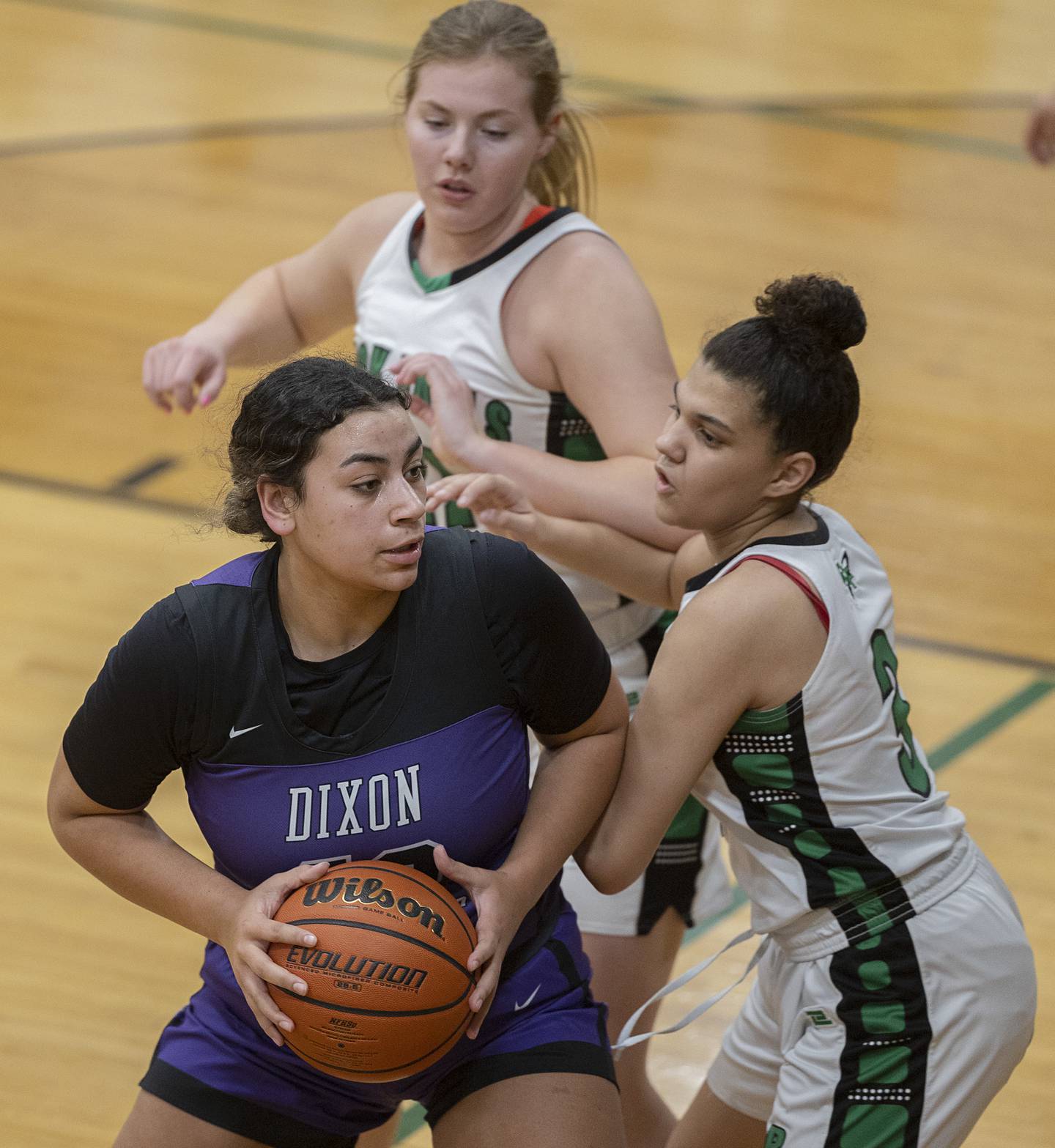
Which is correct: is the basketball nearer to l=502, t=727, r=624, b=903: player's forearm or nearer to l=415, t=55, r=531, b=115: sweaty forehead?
l=502, t=727, r=624, b=903: player's forearm

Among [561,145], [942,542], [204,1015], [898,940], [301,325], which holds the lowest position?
[942,542]

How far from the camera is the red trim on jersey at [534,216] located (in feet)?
9.90

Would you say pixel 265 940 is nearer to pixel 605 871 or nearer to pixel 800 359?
pixel 605 871

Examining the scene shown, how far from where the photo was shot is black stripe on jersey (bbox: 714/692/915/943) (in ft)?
7.67

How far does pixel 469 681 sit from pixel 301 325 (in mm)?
1413

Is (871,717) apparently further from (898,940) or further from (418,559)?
(418,559)

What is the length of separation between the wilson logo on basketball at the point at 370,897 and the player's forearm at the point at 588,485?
2.75 ft

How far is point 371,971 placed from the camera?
84.3 inches

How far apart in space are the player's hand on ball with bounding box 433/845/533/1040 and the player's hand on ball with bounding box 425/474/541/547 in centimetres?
53

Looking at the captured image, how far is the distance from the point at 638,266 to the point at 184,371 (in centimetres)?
451

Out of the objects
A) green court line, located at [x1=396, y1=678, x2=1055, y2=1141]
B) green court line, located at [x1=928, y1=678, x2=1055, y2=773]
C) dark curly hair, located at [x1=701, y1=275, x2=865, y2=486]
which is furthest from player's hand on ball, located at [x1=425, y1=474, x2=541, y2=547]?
green court line, located at [x1=928, y1=678, x2=1055, y2=773]

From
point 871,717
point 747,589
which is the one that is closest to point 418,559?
point 747,589

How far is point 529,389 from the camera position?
296 centimetres

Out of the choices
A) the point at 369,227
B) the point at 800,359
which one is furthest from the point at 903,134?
the point at 800,359
